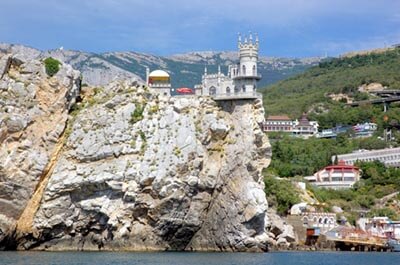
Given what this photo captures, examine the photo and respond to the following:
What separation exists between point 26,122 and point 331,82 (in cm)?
11368

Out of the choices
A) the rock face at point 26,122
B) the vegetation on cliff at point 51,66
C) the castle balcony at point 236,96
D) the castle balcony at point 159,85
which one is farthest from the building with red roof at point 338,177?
the vegetation on cliff at point 51,66

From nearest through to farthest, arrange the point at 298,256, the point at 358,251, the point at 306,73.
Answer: the point at 298,256 → the point at 358,251 → the point at 306,73

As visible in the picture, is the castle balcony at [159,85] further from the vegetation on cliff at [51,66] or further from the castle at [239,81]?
the vegetation on cliff at [51,66]

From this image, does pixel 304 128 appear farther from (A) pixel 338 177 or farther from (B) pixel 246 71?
(B) pixel 246 71

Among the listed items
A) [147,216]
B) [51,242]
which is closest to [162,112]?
[147,216]

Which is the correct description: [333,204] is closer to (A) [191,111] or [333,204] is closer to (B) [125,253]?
(A) [191,111]

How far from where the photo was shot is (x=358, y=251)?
88.0 meters

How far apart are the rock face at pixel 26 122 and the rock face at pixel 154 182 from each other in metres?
1.48

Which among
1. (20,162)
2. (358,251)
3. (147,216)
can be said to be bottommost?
(358,251)

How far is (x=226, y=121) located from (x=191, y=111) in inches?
122

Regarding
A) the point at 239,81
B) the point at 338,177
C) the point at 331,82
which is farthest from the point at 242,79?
the point at 331,82

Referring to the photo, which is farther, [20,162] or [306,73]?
[306,73]

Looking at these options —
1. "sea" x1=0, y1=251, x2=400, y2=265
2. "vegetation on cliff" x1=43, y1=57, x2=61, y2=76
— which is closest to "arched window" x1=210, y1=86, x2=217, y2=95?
"vegetation on cliff" x1=43, y1=57, x2=61, y2=76

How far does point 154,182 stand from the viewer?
217ft
